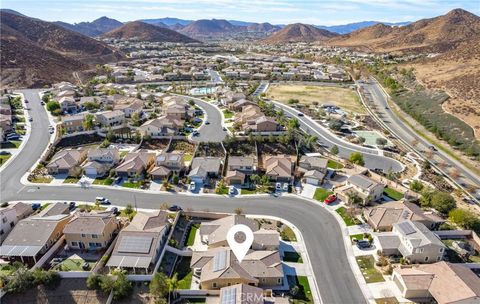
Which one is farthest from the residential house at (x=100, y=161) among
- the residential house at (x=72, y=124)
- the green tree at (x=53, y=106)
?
the green tree at (x=53, y=106)

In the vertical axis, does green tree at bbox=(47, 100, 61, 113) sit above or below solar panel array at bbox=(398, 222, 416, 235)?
below

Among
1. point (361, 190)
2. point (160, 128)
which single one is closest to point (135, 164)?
point (160, 128)

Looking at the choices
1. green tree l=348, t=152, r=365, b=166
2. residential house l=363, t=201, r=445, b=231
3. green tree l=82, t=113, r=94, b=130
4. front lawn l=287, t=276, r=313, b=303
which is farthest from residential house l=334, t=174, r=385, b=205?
green tree l=82, t=113, r=94, b=130

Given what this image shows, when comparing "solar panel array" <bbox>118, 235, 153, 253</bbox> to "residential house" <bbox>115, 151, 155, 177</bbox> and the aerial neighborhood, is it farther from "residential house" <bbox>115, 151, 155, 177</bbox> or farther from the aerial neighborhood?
"residential house" <bbox>115, 151, 155, 177</bbox>

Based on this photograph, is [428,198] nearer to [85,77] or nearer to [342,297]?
[342,297]

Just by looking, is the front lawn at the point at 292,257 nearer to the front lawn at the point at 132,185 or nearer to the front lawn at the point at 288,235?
the front lawn at the point at 288,235

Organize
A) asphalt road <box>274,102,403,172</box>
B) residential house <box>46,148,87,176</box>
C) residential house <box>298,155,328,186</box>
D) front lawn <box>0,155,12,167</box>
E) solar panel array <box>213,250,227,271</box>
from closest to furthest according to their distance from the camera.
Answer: solar panel array <box>213,250,227,271</box> < residential house <box>298,155,328,186</box> < residential house <box>46,148,87,176</box> < front lawn <box>0,155,12,167</box> < asphalt road <box>274,102,403,172</box>
